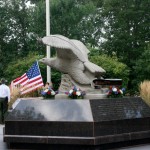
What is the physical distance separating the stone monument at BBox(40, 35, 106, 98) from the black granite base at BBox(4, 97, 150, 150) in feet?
4.58

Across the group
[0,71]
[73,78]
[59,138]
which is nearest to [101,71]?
[73,78]

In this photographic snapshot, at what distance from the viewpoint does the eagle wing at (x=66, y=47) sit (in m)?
11.2

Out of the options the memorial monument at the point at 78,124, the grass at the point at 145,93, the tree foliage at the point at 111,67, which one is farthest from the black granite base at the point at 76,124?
the tree foliage at the point at 111,67

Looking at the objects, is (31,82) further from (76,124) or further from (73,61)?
(76,124)

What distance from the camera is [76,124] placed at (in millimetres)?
9352

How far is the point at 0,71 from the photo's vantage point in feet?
103

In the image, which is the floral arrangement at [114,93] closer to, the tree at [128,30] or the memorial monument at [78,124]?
the memorial monument at [78,124]

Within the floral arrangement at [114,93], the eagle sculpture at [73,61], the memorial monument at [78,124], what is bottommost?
the memorial monument at [78,124]

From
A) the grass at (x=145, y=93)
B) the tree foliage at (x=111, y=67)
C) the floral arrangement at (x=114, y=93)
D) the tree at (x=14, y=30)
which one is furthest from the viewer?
the tree at (x=14, y=30)

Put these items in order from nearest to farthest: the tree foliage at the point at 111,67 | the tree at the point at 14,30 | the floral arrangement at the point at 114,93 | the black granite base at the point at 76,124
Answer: the black granite base at the point at 76,124, the floral arrangement at the point at 114,93, the tree foliage at the point at 111,67, the tree at the point at 14,30

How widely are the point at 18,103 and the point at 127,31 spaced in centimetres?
2074

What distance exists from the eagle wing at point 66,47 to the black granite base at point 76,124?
1853mm

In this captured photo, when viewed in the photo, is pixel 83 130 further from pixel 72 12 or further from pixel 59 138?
pixel 72 12

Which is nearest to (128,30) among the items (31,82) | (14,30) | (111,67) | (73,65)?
(111,67)
